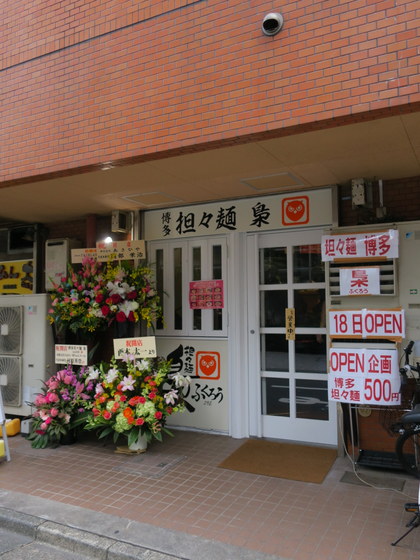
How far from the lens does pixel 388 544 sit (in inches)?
142

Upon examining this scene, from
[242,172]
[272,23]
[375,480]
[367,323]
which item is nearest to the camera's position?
[272,23]

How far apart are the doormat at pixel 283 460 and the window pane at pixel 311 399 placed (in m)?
0.41

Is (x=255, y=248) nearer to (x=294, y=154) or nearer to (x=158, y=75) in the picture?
(x=294, y=154)

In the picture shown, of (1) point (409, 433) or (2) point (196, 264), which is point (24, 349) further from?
(1) point (409, 433)

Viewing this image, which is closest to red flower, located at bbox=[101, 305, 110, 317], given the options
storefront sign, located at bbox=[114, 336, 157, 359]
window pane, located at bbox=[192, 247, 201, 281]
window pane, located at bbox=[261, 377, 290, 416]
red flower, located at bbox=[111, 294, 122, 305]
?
red flower, located at bbox=[111, 294, 122, 305]

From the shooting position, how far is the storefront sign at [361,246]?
5.01 m

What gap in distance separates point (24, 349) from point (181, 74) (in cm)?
464

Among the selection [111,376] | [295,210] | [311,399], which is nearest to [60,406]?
[111,376]

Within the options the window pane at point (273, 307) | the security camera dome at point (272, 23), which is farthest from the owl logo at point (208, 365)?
the security camera dome at point (272, 23)

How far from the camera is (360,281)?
205 inches

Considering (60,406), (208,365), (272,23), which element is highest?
(272,23)

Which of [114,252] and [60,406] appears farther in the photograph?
[114,252]

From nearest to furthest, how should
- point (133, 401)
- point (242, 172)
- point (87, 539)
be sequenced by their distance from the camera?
point (87, 539)
point (242, 172)
point (133, 401)

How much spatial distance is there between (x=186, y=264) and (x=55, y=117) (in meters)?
2.69
